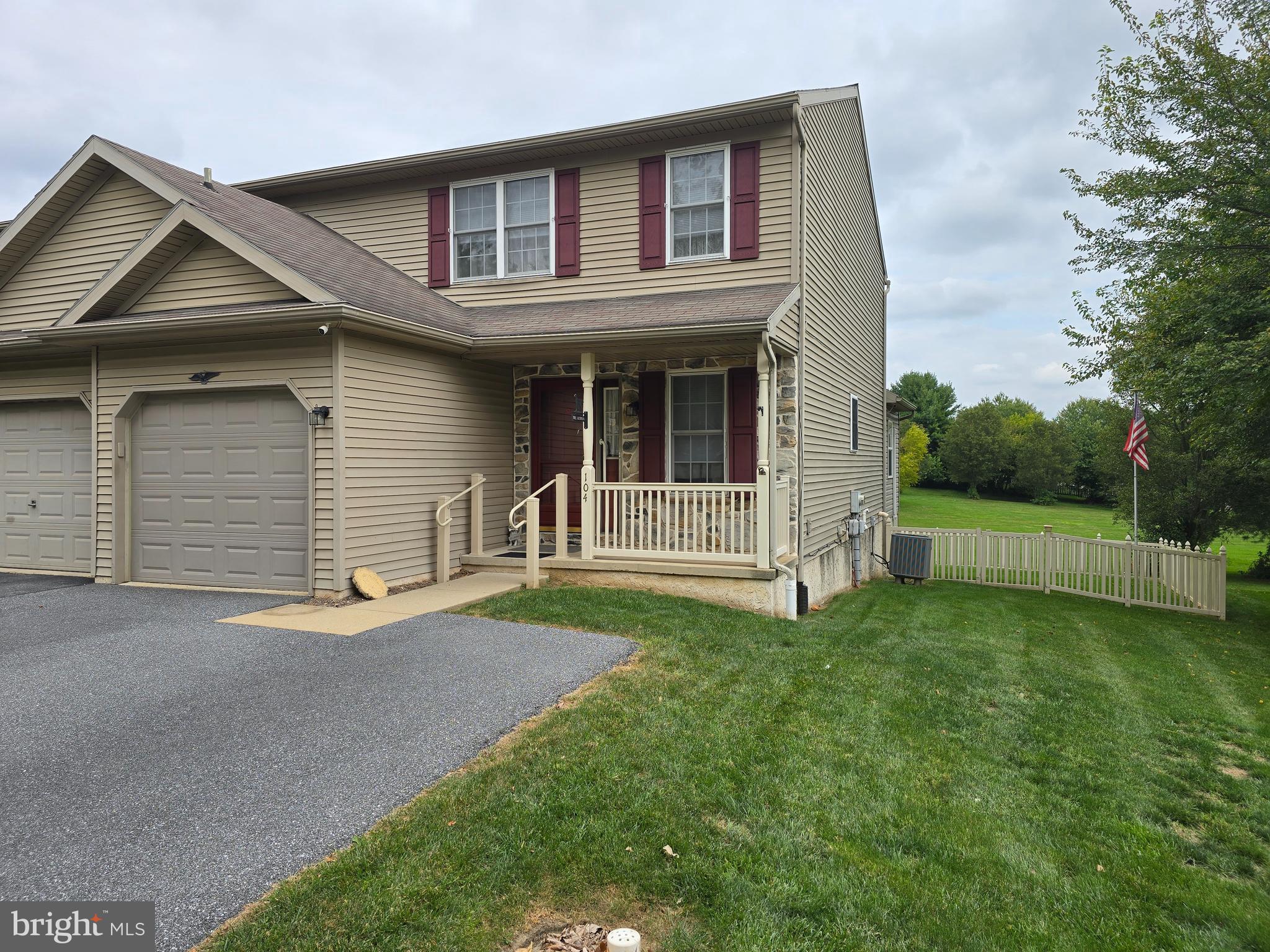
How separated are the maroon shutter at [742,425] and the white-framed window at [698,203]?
1738mm

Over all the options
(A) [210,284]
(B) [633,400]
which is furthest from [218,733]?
(B) [633,400]

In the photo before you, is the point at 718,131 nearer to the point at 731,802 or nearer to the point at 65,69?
the point at 731,802

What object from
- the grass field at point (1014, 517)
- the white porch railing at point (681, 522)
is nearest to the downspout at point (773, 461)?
the white porch railing at point (681, 522)

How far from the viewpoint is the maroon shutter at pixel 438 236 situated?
10609 millimetres

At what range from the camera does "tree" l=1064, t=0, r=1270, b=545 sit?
9188mm

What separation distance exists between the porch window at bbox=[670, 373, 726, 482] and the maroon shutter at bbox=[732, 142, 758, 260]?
1751 mm

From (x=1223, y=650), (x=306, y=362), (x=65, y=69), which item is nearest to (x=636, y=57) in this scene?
(x=65, y=69)

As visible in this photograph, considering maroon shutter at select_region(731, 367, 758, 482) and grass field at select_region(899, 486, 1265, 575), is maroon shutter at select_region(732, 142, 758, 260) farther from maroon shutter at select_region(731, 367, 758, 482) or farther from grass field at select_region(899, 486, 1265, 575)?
grass field at select_region(899, 486, 1265, 575)

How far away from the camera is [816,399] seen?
10.2 meters

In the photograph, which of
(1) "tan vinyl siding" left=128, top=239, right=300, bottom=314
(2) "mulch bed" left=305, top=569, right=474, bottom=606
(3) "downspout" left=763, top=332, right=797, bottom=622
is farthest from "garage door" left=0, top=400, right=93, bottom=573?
(3) "downspout" left=763, top=332, right=797, bottom=622

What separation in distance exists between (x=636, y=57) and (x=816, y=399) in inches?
574

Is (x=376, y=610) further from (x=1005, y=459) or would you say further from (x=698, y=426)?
(x=1005, y=459)

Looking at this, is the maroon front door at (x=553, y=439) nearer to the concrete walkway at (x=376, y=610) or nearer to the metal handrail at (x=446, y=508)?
the metal handrail at (x=446, y=508)

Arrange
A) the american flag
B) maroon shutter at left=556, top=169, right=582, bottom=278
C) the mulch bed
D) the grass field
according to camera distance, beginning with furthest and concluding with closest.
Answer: the grass field < the american flag < maroon shutter at left=556, top=169, right=582, bottom=278 < the mulch bed
